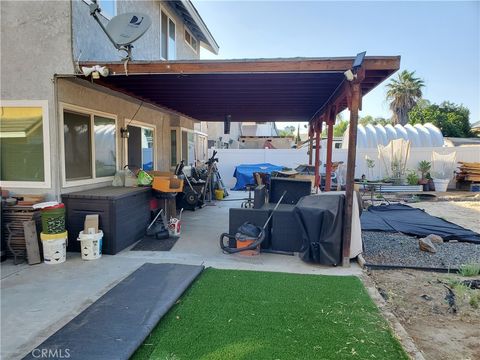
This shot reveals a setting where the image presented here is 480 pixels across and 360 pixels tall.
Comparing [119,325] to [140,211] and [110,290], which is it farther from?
[140,211]

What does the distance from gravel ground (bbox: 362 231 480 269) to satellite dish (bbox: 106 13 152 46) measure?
4866 millimetres

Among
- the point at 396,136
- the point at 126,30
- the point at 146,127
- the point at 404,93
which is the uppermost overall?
the point at 404,93

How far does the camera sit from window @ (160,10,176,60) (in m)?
9.22

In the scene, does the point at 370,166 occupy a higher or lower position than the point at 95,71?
lower

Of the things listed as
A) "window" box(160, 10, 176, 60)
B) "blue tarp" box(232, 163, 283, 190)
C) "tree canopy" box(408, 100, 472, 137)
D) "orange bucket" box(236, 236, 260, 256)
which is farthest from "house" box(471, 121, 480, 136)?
"orange bucket" box(236, 236, 260, 256)

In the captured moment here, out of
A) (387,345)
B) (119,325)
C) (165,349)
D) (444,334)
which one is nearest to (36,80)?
(119,325)

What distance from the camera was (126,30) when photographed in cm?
514

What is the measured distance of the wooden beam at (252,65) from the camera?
4.46m

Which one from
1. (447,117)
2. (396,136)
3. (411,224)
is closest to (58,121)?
(411,224)

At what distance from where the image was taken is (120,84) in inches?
234

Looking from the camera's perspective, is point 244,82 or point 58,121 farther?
point 244,82

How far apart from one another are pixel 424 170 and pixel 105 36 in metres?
14.3

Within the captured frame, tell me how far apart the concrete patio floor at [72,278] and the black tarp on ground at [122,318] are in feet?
0.51

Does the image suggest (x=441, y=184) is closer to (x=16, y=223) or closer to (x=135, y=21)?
(x=135, y=21)
